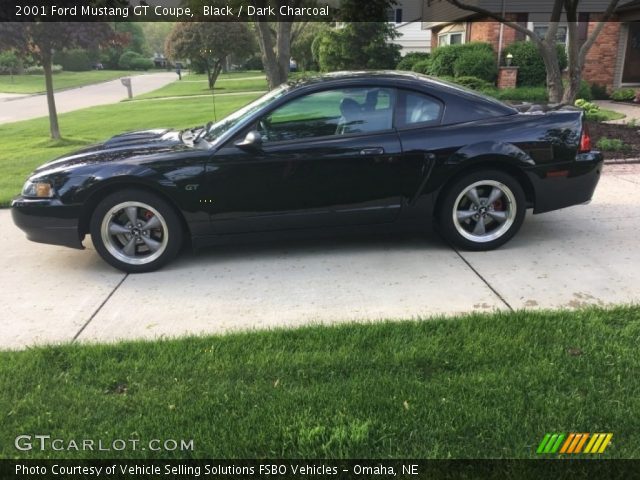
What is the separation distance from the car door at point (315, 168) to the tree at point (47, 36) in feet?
29.2

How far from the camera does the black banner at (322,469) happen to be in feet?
7.70

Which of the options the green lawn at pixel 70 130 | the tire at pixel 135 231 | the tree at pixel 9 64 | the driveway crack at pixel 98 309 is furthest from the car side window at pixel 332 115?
the tree at pixel 9 64

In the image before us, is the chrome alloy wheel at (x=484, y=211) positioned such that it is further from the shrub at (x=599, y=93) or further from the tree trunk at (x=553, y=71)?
the shrub at (x=599, y=93)

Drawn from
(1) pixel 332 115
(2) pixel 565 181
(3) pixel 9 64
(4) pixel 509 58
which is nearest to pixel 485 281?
(2) pixel 565 181

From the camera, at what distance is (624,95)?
17.8m

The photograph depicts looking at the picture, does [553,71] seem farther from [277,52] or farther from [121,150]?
[121,150]

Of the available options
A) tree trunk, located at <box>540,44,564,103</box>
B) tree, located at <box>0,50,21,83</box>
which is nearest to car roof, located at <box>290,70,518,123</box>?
tree trunk, located at <box>540,44,564,103</box>

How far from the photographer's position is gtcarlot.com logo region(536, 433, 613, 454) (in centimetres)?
246

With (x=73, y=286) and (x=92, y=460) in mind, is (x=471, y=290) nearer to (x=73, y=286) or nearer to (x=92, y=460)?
(x=92, y=460)

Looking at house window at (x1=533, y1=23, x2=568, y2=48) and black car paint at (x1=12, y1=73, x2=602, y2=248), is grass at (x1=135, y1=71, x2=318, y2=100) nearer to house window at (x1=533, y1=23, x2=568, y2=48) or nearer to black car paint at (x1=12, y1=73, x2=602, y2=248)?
house window at (x1=533, y1=23, x2=568, y2=48)

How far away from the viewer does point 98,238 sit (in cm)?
468

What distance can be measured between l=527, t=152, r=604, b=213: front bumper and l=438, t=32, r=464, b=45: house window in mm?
19243

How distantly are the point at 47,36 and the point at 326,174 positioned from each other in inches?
382

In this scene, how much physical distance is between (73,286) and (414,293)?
2693 millimetres
